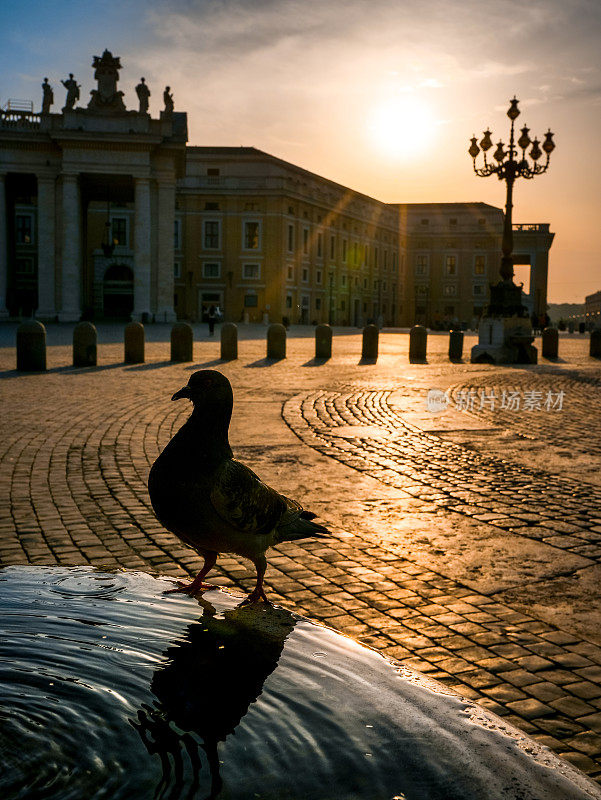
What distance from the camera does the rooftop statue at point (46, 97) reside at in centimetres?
4566

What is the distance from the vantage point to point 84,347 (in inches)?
654

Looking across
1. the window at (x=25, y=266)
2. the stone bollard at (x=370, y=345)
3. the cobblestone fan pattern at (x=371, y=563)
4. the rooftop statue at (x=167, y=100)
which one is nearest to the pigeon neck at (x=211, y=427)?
the cobblestone fan pattern at (x=371, y=563)

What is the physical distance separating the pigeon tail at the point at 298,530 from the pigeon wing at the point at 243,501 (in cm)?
8

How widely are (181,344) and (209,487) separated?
53.2 ft

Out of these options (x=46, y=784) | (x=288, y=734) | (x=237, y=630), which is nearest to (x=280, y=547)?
(x=237, y=630)

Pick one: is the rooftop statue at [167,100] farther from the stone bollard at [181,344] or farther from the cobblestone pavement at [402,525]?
the cobblestone pavement at [402,525]

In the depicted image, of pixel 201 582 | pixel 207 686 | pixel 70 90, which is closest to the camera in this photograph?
pixel 207 686

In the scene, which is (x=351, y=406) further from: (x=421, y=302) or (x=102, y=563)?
(x=421, y=302)

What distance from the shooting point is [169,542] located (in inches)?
181

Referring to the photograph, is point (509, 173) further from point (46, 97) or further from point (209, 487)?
point (46, 97)

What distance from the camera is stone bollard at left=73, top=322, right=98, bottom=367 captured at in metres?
16.6

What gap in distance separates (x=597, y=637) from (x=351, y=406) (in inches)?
308

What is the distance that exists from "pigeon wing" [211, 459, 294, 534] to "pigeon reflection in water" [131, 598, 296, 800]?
0.42 metres

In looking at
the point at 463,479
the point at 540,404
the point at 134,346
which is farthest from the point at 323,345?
the point at 463,479
